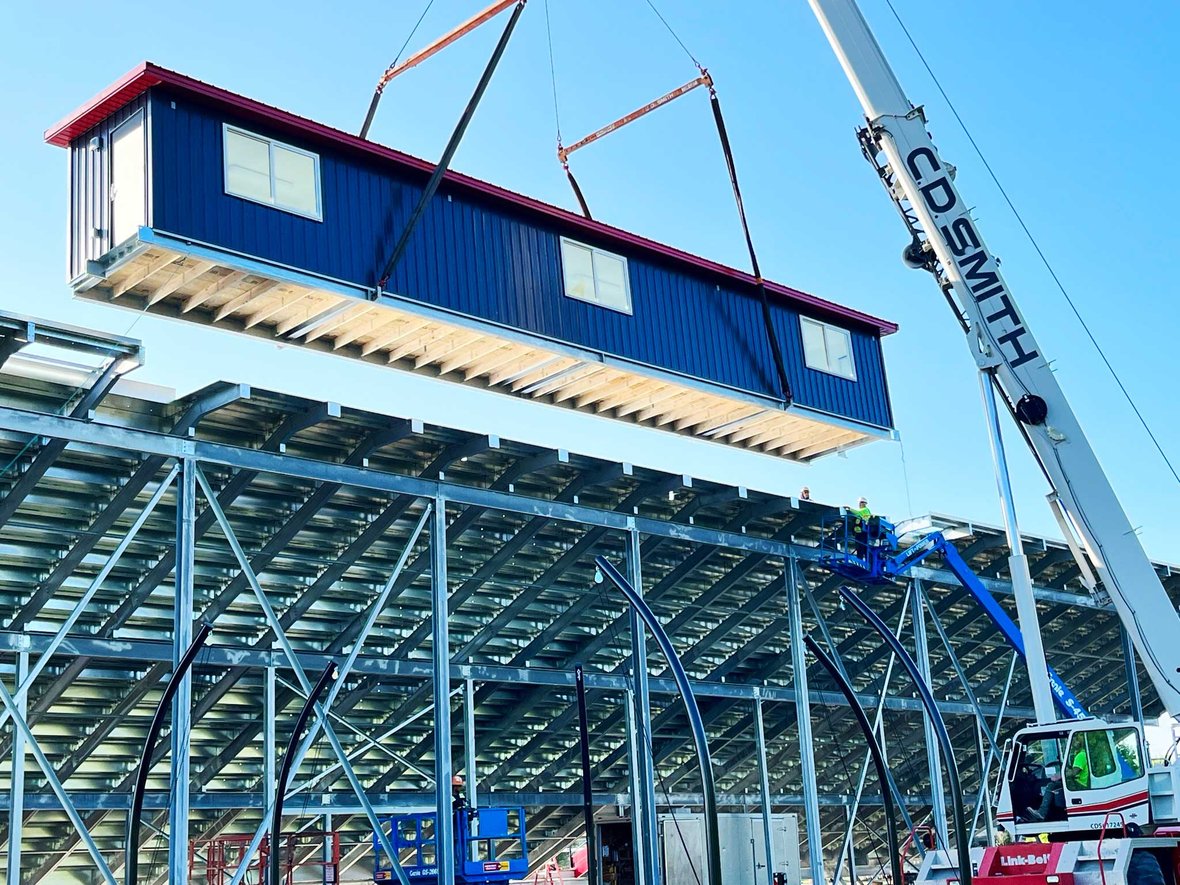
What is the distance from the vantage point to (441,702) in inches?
985

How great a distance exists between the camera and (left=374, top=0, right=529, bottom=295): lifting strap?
74.6 feet

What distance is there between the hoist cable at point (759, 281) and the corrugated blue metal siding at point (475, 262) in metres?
0.30

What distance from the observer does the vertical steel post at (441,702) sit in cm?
2431

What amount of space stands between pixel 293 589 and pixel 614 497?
277 inches

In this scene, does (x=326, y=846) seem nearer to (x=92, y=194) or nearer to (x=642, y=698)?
(x=642, y=698)

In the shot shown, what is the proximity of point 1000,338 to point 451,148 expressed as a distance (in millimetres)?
9247

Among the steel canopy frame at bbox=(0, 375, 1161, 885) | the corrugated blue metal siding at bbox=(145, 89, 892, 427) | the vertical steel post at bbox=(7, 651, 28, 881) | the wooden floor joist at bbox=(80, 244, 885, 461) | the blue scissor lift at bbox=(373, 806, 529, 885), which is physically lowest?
the blue scissor lift at bbox=(373, 806, 529, 885)

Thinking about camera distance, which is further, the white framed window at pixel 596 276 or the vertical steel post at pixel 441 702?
the white framed window at pixel 596 276

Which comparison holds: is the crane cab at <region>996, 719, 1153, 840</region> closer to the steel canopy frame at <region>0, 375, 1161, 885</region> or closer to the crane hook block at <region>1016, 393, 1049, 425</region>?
the crane hook block at <region>1016, 393, 1049, 425</region>

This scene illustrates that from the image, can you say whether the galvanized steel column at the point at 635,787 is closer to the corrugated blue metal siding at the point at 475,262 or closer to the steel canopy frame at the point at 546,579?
the steel canopy frame at the point at 546,579

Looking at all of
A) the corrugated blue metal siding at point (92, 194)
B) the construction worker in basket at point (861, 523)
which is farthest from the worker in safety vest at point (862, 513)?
the corrugated blue metal siding at point (92, 194)

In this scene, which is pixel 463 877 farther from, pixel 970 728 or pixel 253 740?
pixel 970 728

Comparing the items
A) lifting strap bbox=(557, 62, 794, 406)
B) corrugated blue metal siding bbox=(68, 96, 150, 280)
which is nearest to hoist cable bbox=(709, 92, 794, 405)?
lifting strap bbox=(557, 62, 794, 406)

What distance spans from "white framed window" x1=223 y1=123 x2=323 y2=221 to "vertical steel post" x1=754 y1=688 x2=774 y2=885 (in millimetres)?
17977
